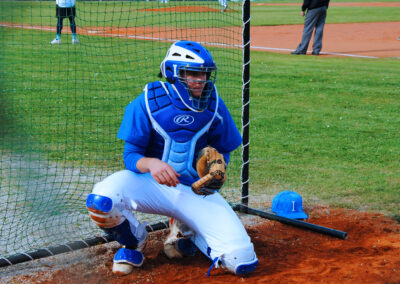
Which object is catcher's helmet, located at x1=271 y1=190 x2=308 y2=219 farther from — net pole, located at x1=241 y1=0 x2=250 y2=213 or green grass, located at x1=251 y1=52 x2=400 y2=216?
green grass, located at x1=251 y1=52 x2=400 y2=216

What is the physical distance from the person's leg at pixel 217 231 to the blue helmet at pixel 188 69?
2.12 feet

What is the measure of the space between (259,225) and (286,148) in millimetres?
2426

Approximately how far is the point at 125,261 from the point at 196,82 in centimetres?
129

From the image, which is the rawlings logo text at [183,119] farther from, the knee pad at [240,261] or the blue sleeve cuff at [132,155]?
the knee pad at [240,261]

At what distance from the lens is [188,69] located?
3527 millimetres

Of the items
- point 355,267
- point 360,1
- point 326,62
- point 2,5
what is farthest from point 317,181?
point 360,1

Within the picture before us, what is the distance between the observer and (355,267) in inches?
146

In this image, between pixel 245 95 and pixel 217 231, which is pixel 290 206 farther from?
pixel 217 231

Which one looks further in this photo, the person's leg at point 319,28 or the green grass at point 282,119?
the person's leg at point 319,28

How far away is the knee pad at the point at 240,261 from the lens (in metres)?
3.51

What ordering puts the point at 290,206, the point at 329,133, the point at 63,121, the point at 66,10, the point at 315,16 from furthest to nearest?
the point at 315,16 → the point at 63,121 → the point at 329,133 → the point at 66,10 → the point at 290,206

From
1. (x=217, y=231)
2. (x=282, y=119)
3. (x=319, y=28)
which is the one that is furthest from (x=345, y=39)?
(x=217, y=231)

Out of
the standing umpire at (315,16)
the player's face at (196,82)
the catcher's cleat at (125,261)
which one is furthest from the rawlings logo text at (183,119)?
the standing umpire at (315,16)

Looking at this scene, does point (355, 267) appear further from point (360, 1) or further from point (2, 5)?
point (360, 1)
